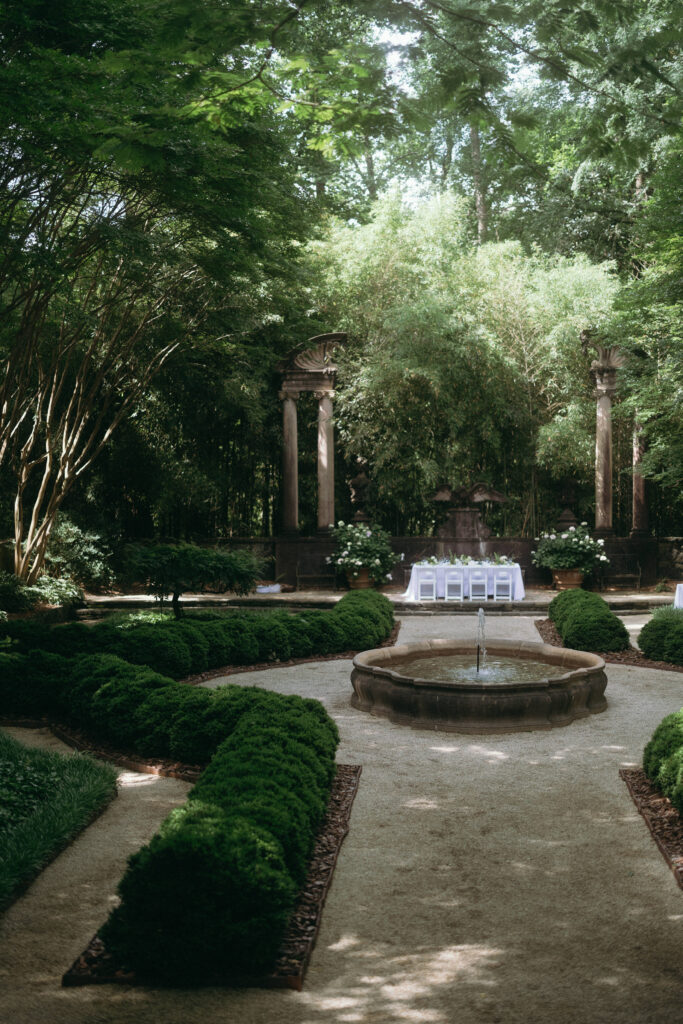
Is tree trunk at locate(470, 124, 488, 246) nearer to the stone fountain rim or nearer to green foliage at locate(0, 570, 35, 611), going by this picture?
green foliage at locate(0, 570, 35, 611)

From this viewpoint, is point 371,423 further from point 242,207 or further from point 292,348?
point 242,207

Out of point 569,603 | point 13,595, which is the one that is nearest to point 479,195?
point 569,603

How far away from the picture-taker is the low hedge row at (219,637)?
8.35 metres

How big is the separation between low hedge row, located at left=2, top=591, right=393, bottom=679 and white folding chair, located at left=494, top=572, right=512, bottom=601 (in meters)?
3.57

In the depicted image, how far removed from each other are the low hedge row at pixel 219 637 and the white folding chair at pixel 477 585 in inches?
133

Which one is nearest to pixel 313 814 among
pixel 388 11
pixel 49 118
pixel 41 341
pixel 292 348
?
pixel 388 11

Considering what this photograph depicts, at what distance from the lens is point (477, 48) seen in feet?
12.5

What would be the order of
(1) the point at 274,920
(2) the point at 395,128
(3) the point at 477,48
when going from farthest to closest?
(2) the point at 395,128 → (3) the point at 477,48 → (1) the point at 274,920

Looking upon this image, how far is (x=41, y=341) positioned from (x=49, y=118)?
26.5ft

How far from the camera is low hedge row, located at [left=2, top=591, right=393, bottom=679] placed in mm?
8352

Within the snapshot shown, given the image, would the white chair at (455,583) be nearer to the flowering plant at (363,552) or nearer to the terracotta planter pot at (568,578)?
the flowering plant at (363,552)

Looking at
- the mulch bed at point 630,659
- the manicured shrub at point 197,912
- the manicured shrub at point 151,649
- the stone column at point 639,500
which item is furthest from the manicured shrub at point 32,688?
the stone column at point 639,500

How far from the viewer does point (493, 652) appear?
9391mm

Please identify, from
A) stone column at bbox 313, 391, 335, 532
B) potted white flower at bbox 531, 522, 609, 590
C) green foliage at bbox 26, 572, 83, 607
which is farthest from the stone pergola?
green foliage at bbox 26, 572, 83, 607
